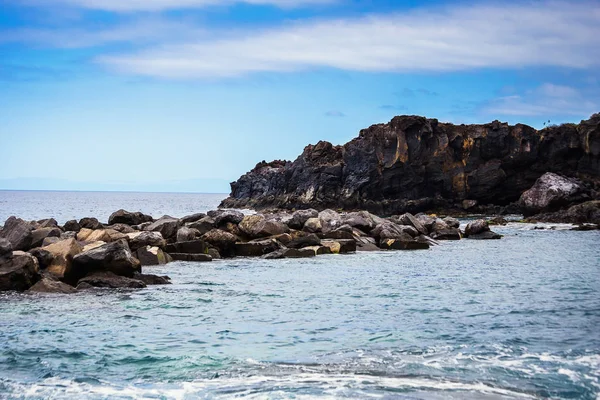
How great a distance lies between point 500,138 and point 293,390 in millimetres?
81522

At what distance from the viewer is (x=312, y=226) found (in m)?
35.3

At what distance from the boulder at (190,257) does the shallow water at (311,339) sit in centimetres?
536

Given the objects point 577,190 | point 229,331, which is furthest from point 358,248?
point 577,190

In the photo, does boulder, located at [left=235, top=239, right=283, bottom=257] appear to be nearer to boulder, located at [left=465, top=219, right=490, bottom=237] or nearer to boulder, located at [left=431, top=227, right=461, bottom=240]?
boulder, located at [left=431, top=227, right=461, bottom=240]

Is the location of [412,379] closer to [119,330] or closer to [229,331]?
[229,331]

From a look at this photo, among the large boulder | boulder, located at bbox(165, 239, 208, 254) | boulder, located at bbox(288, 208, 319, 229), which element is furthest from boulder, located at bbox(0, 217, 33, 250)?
the large boulder

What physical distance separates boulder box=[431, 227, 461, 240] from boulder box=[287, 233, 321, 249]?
13.3 meters

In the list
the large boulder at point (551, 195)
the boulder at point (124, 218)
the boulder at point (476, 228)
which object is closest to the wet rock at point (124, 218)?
the boulder at point (124, 218)

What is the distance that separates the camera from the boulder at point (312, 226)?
35281 millimetres

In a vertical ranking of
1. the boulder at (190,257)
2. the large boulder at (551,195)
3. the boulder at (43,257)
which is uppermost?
the large boulder at (551,195)

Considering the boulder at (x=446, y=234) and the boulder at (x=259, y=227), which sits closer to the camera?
the boulder at (x=259, y=227)

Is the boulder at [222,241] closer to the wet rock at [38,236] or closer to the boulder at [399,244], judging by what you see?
the wet rock at [38,236]

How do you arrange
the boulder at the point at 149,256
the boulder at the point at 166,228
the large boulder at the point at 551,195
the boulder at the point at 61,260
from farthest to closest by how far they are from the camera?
1. the large boulder at the point at 551,195
2. the boulder at the point at 166,228
3. the boulder at the point at 149,256
4. the boulder at the point at 61,260

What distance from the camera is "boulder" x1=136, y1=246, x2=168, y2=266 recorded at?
26.1m
